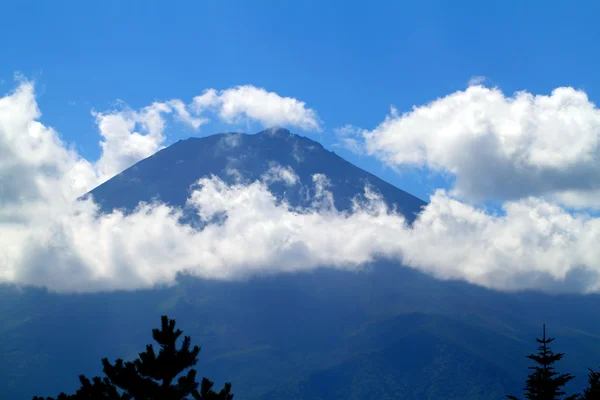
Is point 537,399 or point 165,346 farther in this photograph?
point 537,399

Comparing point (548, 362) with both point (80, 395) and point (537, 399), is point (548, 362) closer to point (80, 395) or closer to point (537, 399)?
point (537, 399)

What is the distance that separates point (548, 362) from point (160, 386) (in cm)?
2363

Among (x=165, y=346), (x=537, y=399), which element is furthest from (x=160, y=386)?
(x=537, y=399)

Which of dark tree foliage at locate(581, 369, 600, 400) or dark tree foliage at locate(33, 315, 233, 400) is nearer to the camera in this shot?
dark tree foliage at locate(33, 315, 233, 400)

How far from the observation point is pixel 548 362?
1478 inches

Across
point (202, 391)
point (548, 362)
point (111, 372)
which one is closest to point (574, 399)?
point (548, 362)

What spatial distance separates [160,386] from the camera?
24.8 meters

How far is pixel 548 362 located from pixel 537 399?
7.59 feet

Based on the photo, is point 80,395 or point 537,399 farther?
point 537,399

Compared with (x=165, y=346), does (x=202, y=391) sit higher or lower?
lower

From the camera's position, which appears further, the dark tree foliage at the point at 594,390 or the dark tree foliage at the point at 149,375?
the dark tree foliage at the point at 594,390

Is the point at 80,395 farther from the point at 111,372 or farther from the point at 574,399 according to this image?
the point at 574,399

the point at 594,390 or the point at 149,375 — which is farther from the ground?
the point at 594,390

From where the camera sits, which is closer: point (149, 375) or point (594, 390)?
point (149, 375)
